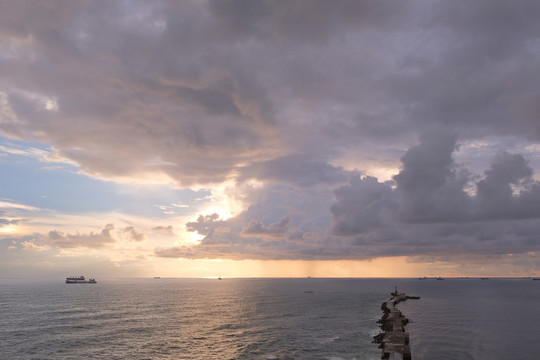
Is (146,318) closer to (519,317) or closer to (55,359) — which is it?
Answer: (55,359)

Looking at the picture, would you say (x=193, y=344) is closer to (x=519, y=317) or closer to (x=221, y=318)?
(x=221, y=318)

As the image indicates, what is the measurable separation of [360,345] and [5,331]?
230 ft

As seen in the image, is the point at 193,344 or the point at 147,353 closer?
the point at 147,353

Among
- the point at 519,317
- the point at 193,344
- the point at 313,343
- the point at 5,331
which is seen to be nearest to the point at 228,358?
the point at 193,344

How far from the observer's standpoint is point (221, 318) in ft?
296

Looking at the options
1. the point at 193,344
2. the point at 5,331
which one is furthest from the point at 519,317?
the point at 5,331

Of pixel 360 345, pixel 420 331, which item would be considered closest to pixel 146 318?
pixel 360 345

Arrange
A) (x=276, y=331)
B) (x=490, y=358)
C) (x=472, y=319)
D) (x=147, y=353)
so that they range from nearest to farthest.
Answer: (x=490, y=358)
(x=147, y=353)
(x=276, y=331)
(x=472, y=319)

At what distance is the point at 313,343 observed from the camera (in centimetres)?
5769

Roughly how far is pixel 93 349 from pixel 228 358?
22.8 metres

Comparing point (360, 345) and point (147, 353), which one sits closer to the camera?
point (147, 353)

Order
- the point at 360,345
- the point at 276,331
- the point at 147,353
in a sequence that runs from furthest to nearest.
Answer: the point at 276,331 → the point at 360,345 → the point at 147,353

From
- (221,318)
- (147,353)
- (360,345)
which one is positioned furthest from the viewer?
(221,318)

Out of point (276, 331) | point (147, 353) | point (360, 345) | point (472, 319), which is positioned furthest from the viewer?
point (472, 319)
